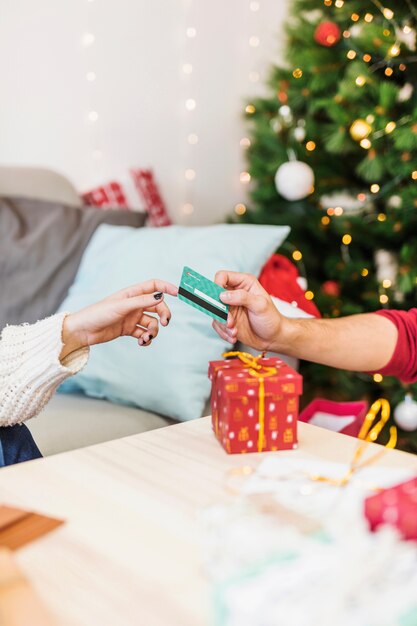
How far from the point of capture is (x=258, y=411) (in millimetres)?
885

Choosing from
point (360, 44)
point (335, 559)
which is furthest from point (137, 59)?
point (335, 559)

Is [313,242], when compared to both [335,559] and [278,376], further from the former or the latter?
[335,559]

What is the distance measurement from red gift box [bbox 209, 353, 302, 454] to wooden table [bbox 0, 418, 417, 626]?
2cm

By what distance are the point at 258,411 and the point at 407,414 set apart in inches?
47.7

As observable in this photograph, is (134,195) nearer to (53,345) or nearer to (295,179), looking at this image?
(295,179)

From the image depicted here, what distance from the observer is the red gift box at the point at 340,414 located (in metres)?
1.35

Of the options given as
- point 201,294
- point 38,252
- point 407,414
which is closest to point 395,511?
point 201,294

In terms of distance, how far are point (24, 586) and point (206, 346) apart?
0.90 meters

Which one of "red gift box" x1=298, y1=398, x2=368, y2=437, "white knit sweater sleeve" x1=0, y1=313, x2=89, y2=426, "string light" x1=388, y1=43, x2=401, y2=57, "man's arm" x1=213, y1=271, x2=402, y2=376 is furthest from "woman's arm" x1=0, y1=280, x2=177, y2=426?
"string light" x1=388, y1=43, x2=401, y2=57

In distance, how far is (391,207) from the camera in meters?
2.07

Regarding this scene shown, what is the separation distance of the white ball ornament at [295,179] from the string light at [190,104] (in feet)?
1.77

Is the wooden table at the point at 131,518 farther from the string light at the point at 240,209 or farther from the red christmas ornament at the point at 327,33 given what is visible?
the string light at the point at 240,209

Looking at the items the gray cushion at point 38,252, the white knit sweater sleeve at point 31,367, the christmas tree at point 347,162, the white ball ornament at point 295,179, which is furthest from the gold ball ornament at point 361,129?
the white knit sweater sleeve at point 31,367

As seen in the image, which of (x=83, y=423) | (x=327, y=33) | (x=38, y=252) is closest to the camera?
(x=83, y=423)
